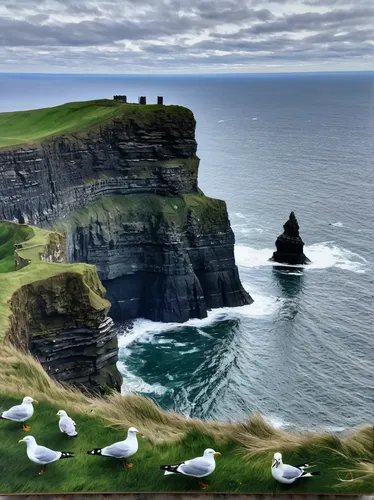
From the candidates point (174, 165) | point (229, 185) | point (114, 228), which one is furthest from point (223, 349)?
point (229, 185)

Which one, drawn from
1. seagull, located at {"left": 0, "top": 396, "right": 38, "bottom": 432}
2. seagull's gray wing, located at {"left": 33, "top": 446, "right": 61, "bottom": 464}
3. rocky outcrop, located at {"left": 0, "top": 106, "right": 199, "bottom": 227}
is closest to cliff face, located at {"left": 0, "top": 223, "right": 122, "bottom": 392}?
seagull, located at {"left": 0, "top": 396, "right": 38, "bottom": 432}

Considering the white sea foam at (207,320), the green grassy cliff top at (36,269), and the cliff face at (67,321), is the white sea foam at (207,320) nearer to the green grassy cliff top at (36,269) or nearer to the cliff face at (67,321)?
the green grassy cliff top at (36,269)

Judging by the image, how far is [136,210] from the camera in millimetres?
81125

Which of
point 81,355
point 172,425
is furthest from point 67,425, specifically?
point 81,355

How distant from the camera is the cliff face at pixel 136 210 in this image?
75250mm

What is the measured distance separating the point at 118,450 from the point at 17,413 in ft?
11.7

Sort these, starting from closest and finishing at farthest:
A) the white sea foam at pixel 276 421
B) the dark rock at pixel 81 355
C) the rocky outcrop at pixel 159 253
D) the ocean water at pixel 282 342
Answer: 1. the dark rock at pixel 81 355
2. the white sea foam at pixel 276 421
3. the ocean water at pixel 282 342
4. the rocky outcrop at pixel 159 253

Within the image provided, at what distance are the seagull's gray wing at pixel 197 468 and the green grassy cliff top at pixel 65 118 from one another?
67.1 metres

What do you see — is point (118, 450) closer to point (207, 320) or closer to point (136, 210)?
point (207, 320)

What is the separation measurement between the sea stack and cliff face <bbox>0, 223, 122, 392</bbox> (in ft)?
188

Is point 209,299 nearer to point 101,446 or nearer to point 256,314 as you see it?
point 256,314

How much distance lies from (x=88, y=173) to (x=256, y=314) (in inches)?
1222

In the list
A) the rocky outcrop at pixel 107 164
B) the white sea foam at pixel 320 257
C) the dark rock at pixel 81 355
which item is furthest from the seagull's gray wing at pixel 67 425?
the white sea foam at pixel 320 257

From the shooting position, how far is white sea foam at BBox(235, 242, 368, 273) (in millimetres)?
92938
